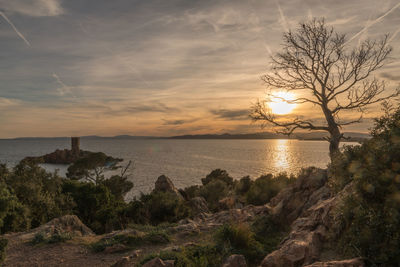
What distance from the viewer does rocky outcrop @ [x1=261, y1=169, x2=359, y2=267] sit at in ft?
21.8

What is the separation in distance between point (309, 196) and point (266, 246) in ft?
15.0

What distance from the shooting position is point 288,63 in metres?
16.8

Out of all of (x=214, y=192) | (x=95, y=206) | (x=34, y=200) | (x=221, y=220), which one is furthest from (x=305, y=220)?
(x=214, y=192)

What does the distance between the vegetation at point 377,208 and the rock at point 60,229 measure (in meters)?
11.5

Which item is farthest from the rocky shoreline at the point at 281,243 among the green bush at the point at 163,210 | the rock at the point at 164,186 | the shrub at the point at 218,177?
the shrub at the point at 218,177

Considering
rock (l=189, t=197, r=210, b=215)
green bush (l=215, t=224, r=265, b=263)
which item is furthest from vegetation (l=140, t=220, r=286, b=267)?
rock (l=189, t=197, r=210, b=215)

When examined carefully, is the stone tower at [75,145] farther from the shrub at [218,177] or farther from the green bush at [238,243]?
the green bush at [238,243]

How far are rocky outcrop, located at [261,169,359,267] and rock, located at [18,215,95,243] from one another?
32.4 feet

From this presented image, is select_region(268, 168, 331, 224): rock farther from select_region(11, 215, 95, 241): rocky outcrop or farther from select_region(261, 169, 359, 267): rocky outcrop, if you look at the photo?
select_region(11, 215, 95, 241): rocky outcrop

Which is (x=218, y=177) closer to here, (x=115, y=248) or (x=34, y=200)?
(x=34, y=200)

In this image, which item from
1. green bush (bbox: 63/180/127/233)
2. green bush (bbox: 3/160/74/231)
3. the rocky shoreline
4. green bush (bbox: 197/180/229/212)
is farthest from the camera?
green bush (bbox: 197/180/229/212)

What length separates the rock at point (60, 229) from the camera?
12.6m

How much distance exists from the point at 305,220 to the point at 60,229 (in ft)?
37.5

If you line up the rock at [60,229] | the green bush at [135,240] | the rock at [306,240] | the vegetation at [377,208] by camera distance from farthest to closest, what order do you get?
the rock at [60,229], the green bush at [135,240], the rock at [306,240], the vegetation at [377,208]
